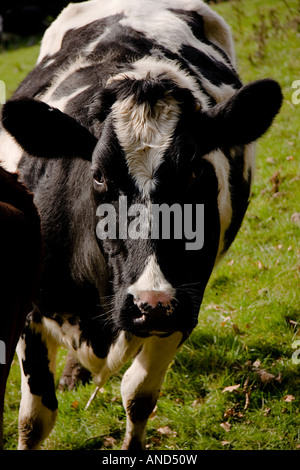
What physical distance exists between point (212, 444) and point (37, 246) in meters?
2.31

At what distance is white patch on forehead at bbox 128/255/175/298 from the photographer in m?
2.56

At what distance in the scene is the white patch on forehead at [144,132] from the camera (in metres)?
2.76

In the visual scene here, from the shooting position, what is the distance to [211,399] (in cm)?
407

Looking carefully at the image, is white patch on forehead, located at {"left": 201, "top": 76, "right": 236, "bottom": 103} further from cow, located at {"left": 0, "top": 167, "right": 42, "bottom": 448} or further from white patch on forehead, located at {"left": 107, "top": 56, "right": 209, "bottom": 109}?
cow, located at {"left": 0, "top": 167, "right": 42, "bottom": 448}

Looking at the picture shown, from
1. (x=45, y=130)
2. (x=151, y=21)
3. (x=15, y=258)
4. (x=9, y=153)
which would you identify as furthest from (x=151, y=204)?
(x=151, y=21)

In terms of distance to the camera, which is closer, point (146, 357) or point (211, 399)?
point (146, 357)

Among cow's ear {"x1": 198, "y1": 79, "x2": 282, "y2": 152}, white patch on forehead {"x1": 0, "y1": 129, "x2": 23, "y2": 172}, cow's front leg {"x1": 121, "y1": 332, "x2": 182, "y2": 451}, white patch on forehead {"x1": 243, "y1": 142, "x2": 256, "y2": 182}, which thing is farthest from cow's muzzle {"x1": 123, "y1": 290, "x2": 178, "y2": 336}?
white patch on forehead {"x1": 243, "y1": 142, "x2": 256, "y2": 182}

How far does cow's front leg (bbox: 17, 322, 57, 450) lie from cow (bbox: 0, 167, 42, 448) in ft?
5.68

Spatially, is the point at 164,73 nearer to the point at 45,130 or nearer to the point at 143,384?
the point at 45,130

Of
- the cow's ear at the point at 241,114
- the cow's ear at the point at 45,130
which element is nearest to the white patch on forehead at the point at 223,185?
the cow's ear at the point at 241,114
